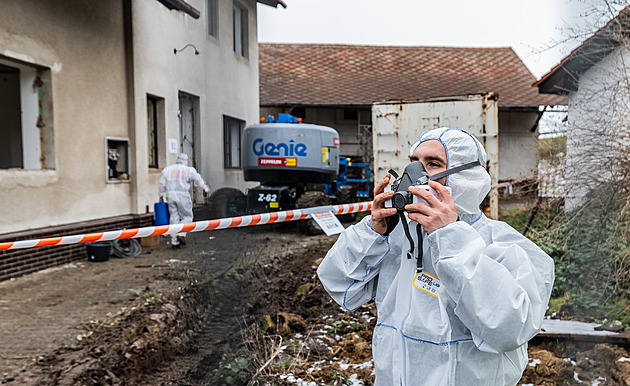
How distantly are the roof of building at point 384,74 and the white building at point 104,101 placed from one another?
775 centimetres

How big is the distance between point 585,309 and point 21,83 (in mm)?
7227

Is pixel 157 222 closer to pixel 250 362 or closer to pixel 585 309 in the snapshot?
pixel 250 362

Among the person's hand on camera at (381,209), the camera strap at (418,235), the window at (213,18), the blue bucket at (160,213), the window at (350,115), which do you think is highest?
the window at (213,18)

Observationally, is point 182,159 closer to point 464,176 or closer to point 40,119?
point 40,119

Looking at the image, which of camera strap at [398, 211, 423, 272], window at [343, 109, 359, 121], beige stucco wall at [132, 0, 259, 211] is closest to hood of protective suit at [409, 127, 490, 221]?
camera strap at [398, 211, 423, 272]

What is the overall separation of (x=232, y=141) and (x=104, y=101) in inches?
108

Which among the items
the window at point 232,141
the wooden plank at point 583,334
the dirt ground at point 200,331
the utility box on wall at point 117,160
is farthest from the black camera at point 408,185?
the window at point 232,141

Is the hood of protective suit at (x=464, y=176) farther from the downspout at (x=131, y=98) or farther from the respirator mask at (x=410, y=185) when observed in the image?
the downspout at (x=131, y=98)

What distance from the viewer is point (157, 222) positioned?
8234 millimetres

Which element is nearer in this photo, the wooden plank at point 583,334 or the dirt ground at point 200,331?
the dirt ground at point 200,331

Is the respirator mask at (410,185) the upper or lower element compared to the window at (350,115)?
lower

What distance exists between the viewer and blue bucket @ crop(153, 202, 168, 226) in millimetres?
7987

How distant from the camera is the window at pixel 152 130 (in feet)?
25.7

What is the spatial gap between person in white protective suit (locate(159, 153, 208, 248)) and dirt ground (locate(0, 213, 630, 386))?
3.57 feet
